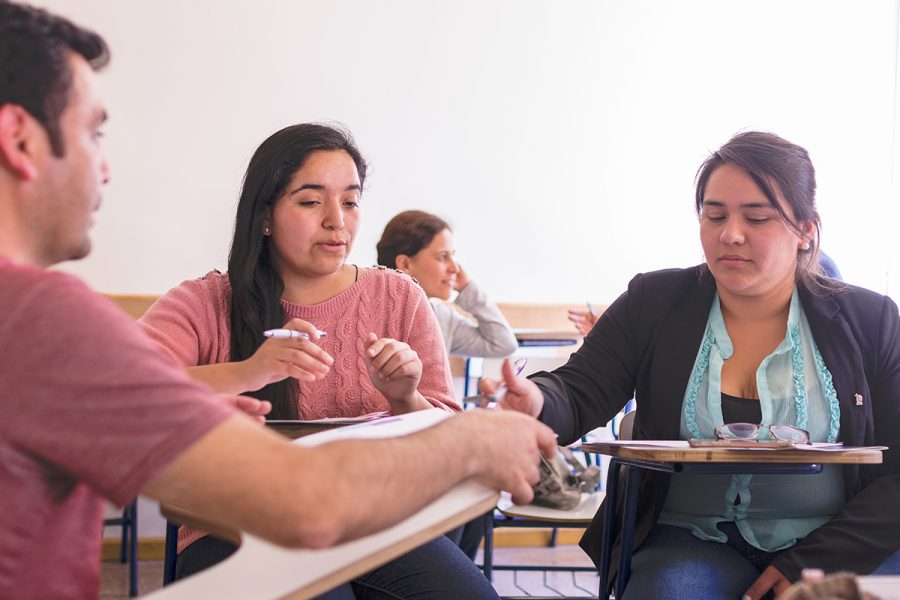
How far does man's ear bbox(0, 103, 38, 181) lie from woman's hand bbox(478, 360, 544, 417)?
1018mm

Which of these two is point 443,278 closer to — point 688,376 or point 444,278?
point 444,278

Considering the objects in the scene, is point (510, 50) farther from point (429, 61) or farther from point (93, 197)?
point (93, 197)

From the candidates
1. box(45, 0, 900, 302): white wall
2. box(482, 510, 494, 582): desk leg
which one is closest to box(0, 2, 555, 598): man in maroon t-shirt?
box(482, 510, 494, 582): desk leg

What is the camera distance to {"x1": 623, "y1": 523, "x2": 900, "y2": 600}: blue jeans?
1.79 m

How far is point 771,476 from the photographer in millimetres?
1952

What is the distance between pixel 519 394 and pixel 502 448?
2.51 ft

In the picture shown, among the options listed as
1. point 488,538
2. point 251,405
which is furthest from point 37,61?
point 488,538

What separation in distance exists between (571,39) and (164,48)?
2.12 m

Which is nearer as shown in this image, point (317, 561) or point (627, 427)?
point (317, 561)

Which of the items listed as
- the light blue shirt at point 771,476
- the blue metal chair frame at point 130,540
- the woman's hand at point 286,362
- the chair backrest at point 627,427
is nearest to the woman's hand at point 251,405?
the woman's hand at point 286,362

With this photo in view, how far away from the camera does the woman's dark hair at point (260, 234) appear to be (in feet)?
7.00

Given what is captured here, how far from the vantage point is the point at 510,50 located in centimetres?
509

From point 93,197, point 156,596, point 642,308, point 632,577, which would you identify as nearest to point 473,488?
point 156,596

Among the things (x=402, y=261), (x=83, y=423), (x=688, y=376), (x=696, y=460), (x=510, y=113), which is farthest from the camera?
(x=510, y=113)
